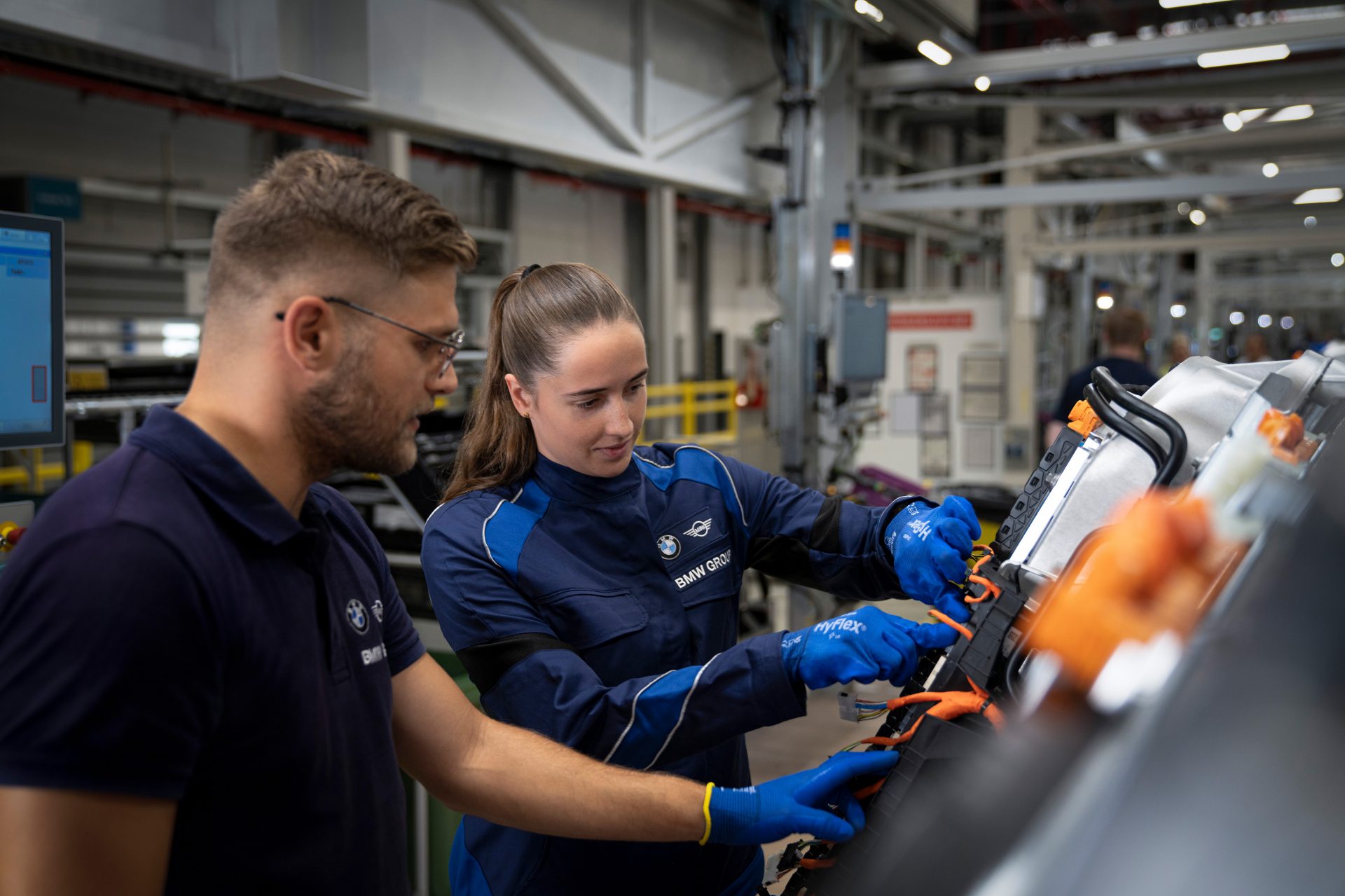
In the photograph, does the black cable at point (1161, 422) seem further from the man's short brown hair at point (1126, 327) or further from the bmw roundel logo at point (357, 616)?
the man's short brown hair at point (1126, 327)

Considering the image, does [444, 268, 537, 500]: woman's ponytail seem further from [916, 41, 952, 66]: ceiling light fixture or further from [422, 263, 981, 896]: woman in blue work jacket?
[916, 41, 952, 66]: ceiling light fixture

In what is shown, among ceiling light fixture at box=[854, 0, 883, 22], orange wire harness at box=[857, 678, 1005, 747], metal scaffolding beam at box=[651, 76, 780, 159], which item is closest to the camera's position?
orange wire harness at box=[857, 678, 1005, 747]

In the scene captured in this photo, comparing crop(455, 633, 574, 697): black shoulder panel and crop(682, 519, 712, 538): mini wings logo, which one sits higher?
crop(682, 519, 712, 538): mini wings logo

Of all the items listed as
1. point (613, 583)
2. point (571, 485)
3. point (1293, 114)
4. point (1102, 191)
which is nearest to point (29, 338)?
point (571, 485)

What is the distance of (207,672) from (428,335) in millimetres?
416

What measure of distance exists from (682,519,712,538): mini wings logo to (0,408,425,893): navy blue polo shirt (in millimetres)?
611

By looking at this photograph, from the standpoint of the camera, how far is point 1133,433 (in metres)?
1.07

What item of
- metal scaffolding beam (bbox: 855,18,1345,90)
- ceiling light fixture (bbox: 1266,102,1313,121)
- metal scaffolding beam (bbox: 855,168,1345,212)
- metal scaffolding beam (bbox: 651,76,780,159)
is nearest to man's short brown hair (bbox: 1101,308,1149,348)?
metal scaffolding beam (bbox: 855,168,1345,212)

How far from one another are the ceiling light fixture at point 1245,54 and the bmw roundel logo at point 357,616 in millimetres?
5259

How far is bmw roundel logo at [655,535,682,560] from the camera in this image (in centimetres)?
162

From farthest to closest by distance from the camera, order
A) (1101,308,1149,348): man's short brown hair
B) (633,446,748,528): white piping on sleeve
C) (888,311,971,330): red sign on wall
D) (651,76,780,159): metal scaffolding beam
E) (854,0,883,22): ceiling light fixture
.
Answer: (888,311,971,330): red sign on wall → (651,76,780,159): metal scaffolding beam → (1101,308,1149,348): man's short brown hair → (854,0,883,22): ceiling light fixture → (633,446,748,528): white piping on sleeve

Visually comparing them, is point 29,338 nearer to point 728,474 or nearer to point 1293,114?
point 728,474

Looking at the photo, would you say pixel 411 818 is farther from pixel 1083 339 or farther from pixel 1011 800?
pixel 1083 339

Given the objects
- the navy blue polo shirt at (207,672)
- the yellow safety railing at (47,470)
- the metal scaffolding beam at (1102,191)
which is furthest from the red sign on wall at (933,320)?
the navy blue polo shirt at (207,672)
